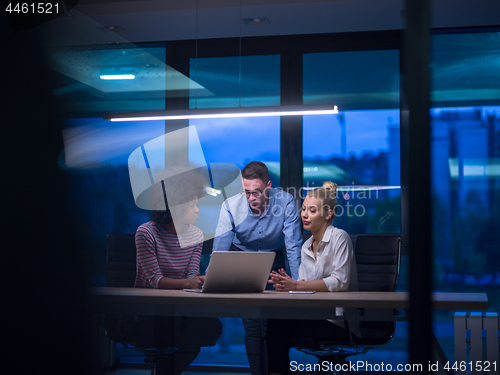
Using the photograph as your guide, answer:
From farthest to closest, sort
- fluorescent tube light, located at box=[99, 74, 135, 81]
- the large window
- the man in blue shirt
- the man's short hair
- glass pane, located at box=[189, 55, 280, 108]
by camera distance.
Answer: fluorescent tube light, located at box=[99, 74, 135, 81] < glass pane, located at box=[189, 55, 280, 108] < the large window < the man's short hair < the man in blue shirt

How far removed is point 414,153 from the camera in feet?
2.94

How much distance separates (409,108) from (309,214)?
6.25ft

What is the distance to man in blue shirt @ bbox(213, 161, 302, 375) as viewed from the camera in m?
3.43

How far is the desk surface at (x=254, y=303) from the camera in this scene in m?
2.17

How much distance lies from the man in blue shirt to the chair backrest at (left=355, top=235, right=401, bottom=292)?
47 cm

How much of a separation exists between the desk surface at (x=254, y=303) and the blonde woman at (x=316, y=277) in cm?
20

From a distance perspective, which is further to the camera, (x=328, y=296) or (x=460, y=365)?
(x=460, y=365)

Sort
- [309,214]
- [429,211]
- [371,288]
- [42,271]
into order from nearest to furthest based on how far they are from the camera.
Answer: [429,211]
[42,271]
[309,214]
[371,288]

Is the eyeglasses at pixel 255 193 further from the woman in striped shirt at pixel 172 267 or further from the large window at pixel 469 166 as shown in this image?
the large window at pixel 469 166

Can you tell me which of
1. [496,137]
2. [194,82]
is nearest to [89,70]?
[194,82]

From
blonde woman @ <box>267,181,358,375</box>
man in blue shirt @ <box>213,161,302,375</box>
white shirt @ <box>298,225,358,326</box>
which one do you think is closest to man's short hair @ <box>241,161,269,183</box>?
man in blue shirt @ <box>213,161,302,375</box>

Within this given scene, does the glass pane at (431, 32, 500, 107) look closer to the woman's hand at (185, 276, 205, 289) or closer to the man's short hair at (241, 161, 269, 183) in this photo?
the man's short hair at (241, 161, 269, 183)

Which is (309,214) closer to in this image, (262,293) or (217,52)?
(262,293)

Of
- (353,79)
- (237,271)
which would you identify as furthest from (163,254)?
(353,79)
